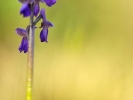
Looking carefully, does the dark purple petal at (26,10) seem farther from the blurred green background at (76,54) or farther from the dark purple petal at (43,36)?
the blurred green background at (76,54)

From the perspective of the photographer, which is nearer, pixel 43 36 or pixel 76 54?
pixel 43 36

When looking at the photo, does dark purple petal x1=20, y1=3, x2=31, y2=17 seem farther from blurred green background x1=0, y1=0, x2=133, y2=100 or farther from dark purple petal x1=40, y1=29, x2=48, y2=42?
blurred green background x1=0, y1=0, x2=133, y2=100

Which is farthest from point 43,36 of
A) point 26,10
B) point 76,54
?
point 76,54

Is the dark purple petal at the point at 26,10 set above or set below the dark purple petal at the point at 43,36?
above

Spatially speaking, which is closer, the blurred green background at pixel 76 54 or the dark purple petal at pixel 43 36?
the dark purple petal at pixel 43 36

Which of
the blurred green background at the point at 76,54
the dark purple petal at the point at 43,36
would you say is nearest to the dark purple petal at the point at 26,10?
the dark purple petal at the point at 43,36

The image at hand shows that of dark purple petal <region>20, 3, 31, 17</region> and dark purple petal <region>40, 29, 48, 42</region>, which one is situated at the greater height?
dark purple petal <region>20, 3, 31, 17</region>

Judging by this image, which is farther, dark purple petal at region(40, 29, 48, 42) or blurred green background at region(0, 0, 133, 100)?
blurred green background at region(0, 0, 133, 100)

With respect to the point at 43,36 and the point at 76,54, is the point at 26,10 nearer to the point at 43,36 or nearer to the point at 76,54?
the point at 43,36

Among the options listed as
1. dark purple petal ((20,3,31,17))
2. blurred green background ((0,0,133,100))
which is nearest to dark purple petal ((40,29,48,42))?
dark purple petal ((20,3,31,17))
